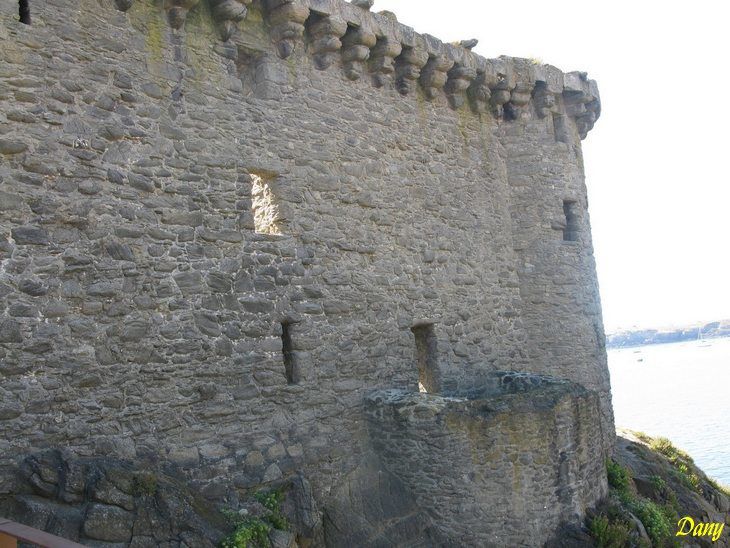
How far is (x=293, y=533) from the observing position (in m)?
6.95

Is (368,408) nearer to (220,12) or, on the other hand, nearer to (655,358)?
(220,12)

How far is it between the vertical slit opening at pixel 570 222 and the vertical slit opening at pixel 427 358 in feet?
11.6

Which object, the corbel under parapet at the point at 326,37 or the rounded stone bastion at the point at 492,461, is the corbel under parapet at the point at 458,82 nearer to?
the corbel under parapet at the point at 326,37

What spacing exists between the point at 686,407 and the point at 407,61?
42879 mm

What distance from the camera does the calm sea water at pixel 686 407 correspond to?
3194cm

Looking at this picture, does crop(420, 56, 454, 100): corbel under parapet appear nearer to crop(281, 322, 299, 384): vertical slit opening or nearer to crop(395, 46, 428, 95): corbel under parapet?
crop(395, 46, 428, 95): corbel under parapet

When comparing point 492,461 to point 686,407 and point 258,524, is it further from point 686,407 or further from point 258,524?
point 686,407

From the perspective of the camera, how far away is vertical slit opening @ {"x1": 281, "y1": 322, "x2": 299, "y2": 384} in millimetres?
7930

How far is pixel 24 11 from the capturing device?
6414mm

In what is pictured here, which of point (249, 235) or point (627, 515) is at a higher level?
point (249, 235)

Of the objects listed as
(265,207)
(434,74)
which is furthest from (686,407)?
(265,207)

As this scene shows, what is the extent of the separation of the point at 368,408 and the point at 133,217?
3.55m
